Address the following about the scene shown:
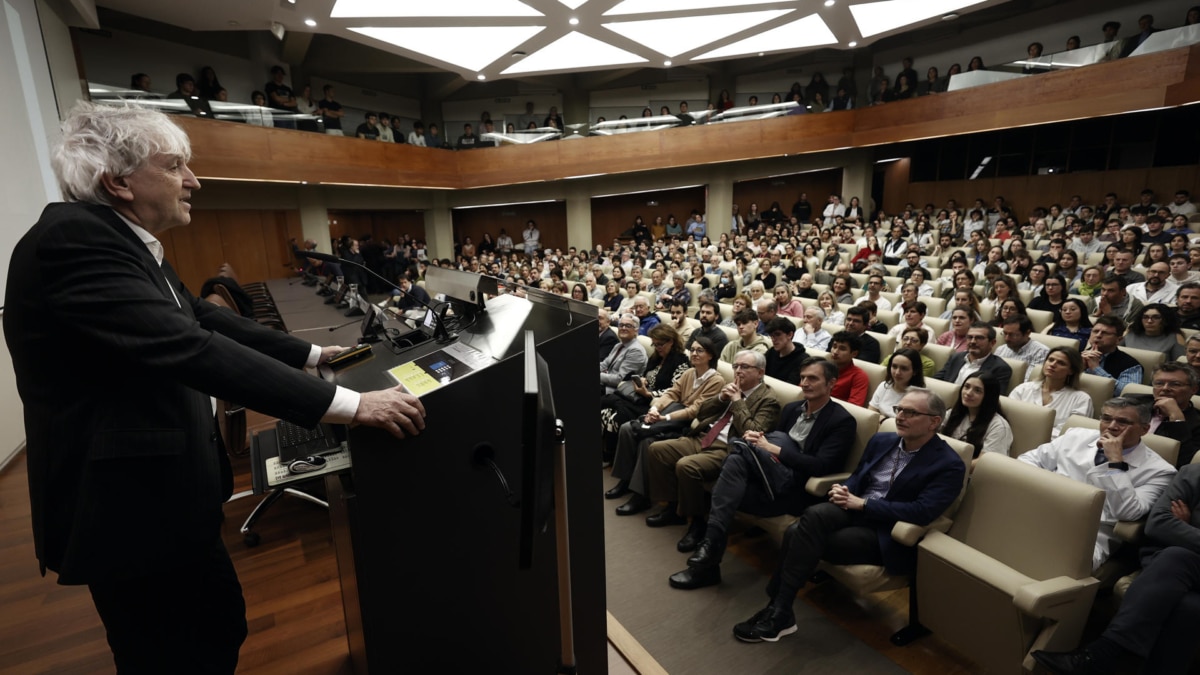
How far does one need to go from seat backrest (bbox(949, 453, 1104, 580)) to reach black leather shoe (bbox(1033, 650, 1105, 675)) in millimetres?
223

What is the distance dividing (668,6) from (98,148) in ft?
23.3

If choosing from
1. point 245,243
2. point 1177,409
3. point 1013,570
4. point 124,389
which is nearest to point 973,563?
point 1013,570

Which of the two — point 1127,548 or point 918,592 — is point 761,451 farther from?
point 1127,548

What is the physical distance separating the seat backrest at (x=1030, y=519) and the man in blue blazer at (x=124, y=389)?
6.52ft

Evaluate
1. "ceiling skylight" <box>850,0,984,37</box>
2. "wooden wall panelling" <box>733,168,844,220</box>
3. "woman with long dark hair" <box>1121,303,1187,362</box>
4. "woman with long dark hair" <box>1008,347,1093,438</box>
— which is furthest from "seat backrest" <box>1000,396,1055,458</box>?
"wooden wall panelling" <box>733,168,844,220</box>

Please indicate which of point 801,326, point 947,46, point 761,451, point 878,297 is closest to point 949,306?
point 878,297

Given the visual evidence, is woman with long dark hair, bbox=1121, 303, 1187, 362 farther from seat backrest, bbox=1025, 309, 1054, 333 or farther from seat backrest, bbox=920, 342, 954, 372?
seat backrest, bbox=920, 342, 954, 372

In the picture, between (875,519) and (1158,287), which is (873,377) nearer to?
(875,519)

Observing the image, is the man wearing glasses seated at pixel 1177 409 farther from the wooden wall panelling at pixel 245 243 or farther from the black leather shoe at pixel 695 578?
the wooden wall panelling at pixel 245 243

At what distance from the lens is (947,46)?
11.6m

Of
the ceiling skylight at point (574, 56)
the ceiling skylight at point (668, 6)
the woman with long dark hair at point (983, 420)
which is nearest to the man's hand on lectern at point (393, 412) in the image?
the woman with long dark hair at point (983, 420)

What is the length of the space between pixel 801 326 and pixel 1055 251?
3.55 m

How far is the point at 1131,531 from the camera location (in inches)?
75.2

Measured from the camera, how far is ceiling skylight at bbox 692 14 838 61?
8.13 metres
